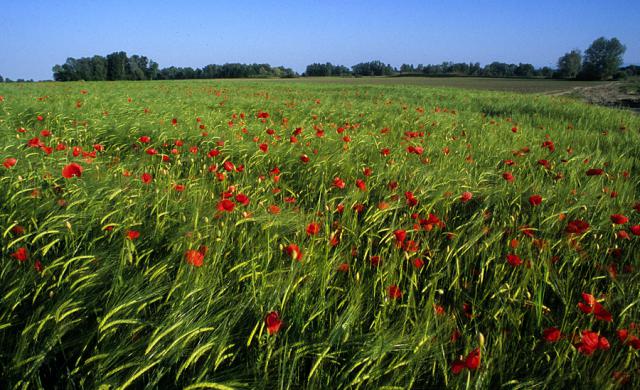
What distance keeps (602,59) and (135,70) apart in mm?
91779

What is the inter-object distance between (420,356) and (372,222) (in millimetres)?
934

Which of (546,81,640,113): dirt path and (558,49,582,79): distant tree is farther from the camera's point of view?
(558,49,582,79): distant tree

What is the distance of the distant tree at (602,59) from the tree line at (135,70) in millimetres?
55740

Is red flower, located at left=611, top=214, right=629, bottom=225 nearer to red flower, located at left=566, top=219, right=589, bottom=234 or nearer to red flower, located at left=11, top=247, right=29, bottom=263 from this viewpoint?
red flower, located at left=566, top=219, right=589, bottom=234

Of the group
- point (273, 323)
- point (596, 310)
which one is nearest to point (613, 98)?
point (596, 310)

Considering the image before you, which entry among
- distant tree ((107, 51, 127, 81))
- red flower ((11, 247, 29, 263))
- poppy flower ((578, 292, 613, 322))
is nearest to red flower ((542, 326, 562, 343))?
poppy flower ((578, 292, 613, 322))

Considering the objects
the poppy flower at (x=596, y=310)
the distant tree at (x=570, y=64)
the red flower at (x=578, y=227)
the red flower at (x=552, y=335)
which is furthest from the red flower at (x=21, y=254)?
the distant tree at (x=570, y=64)

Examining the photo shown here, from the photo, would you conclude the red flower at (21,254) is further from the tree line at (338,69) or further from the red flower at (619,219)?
the tree line at (338,69)

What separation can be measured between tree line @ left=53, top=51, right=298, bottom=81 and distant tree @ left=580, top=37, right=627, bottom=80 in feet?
183

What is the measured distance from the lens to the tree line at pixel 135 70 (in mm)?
66938

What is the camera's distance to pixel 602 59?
64.2 meters

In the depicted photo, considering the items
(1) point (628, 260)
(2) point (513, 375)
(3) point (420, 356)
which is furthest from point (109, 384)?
(1) point (628, 260)

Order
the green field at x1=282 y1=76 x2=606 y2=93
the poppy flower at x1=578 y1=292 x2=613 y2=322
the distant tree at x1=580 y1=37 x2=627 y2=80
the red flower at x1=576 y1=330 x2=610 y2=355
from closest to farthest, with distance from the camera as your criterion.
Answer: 1. the red flower at x1=576 y1=330 x2=610 y2=355
2. the poppy flower at x1=578 y1=292 x2=613 y2=322
3. the green field at x1=282 y1=76 x2=606 y2=93
4. the distant tree at x1=580 y1=37 x2=627 y2=80

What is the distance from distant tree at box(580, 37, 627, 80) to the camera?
59125 mm
